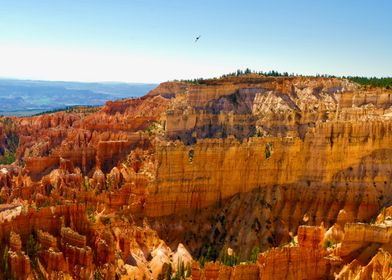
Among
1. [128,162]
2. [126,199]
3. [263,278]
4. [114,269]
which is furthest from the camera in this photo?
[128,162]

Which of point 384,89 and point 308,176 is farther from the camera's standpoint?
point 384,89

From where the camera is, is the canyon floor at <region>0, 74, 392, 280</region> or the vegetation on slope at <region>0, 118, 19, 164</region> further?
the vegetation on slope at <region>0, 118, 19, 164</region>

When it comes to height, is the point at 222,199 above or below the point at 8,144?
above

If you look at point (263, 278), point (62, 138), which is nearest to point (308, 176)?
point (263, 278)

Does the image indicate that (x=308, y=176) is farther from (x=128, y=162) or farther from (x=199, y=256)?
(x=128, y=162)

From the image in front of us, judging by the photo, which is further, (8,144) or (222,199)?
(8,144)

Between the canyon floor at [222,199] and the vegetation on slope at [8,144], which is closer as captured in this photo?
the canyon floor at [222,199]

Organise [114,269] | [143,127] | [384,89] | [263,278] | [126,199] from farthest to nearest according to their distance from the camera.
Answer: [143,127] < [384,89] < [126,199] < [114,269] < [263,278]

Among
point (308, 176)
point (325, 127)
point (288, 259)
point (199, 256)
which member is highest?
point (325, 127)
